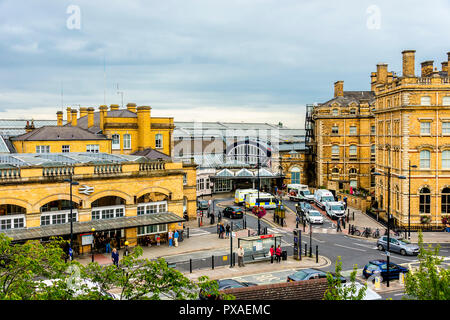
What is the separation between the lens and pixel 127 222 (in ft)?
123

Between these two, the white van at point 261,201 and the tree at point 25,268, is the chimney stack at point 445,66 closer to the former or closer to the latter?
the white van at point 261,201

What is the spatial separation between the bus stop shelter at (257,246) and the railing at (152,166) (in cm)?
1050

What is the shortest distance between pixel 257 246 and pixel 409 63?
1083 inches

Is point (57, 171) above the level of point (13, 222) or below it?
above

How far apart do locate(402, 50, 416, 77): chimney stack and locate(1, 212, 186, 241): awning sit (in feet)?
92.7

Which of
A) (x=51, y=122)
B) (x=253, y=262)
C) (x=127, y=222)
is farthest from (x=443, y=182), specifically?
(x=51, y=122)

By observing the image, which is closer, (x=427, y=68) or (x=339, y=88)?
(x=427, y=68)

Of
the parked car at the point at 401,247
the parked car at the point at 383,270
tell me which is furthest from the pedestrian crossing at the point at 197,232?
the parked car at the point at 383,270

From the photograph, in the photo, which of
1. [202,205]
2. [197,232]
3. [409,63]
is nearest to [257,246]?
[197,232]

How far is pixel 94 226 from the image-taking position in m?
35.7

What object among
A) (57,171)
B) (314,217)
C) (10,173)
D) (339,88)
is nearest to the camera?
(10,173)

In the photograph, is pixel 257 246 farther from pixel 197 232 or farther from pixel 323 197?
pixel 323 197
